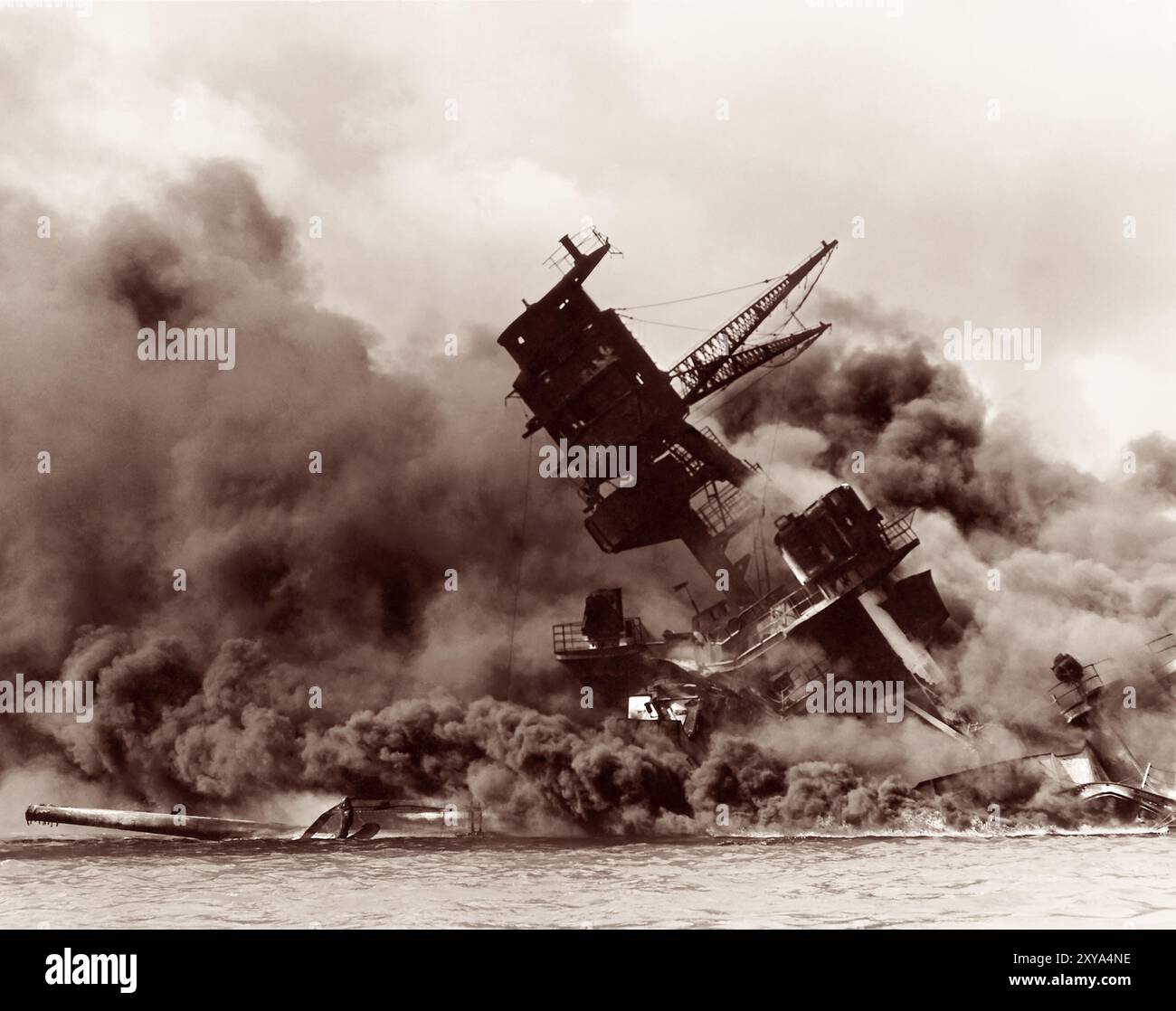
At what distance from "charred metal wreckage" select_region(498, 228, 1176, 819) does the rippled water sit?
194cm

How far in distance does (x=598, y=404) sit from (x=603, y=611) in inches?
140

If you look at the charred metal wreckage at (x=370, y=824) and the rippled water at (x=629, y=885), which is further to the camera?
the charred metal wreckage at (x=370, y=824)

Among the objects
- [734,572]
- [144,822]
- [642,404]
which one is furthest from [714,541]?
[144,822]

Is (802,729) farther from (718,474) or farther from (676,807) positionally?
(718,474)

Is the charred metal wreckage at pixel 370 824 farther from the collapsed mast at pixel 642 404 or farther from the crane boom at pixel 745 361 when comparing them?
the crane boom at pixel 745 361

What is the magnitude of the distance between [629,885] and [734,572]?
7.11 m

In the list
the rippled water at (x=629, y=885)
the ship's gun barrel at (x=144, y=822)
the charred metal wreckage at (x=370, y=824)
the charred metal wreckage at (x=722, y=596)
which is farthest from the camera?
the ship's gun barrel at (x=144, y=822)

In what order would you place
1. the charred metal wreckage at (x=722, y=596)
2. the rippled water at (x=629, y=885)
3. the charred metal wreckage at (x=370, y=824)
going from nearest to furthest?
the rippled water at (x=629, y=885), the charred metal wreckage at (x=722, y=596), the charred metal wreckage at (x=370, y=824)

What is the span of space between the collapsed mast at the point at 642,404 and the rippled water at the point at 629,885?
5450mm

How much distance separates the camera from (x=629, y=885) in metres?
13.2

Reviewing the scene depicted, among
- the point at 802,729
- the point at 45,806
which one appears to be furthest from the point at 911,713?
the point at 45,806

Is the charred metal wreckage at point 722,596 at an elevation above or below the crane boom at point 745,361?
below

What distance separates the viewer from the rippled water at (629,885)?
11.7m

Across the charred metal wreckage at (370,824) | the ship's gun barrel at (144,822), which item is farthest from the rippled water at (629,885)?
the ship's gun barrel at (144,822)
